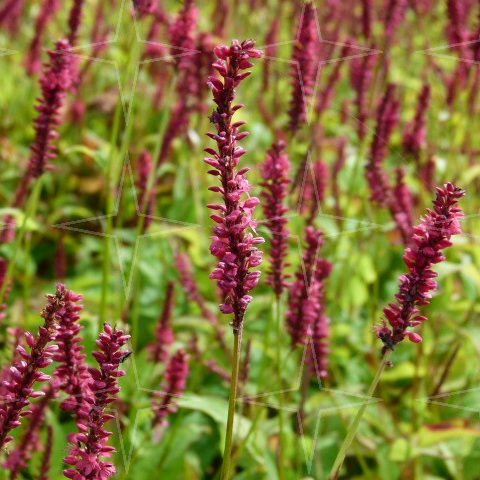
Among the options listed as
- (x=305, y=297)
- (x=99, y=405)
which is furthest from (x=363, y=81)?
(x=99, y=405)

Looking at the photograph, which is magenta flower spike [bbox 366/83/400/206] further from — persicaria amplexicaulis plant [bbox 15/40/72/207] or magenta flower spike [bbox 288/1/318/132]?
persicaria amplexicaulis plant [bbox 15/40/72/207]

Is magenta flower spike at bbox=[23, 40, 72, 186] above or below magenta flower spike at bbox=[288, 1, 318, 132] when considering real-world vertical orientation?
below

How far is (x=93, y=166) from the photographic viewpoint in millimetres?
4246

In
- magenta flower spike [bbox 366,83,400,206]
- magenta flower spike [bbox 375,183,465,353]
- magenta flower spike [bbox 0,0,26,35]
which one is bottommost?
magenta flower spike [bbox 375,183,465,353]

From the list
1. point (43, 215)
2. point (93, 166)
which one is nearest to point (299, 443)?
point (43, 215)

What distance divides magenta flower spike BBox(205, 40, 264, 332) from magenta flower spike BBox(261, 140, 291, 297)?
0.56m

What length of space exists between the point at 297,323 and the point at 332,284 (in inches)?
57.7

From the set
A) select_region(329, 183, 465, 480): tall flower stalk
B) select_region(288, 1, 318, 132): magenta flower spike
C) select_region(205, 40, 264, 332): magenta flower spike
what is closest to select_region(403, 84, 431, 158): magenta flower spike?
select_region(288, 1, 318, 132): magenta flower spike

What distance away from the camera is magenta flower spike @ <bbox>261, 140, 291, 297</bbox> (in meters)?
1.61

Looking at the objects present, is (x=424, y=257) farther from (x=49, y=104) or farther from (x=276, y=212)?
(x=49, y=104)

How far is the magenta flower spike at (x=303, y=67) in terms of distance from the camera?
2037 mm

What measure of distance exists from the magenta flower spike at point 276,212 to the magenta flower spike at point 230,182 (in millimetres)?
561

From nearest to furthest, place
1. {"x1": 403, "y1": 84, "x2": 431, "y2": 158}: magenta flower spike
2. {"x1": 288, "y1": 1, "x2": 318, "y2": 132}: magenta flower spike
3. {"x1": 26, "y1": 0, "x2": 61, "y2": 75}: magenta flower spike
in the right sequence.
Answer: {"x1": 288, "y1": 1, "x2": 318, "y2": 132}: magenta flower spike, {"x1": 403, "y1": 84, "x2": 431, "y2": 158}: magenta flower spike, {"x1": 26, "y1": 0, "x2": 61, "y2": 75}: magenta flower spike

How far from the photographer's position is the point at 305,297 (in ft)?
5.78
